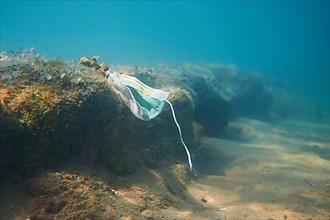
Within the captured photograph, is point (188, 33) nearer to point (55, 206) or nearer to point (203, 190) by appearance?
point (203, 190)

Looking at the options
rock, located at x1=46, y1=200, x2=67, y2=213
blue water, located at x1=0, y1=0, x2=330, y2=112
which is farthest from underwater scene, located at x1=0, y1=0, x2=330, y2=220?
blue water, located at x1=0, y1=0, x2=330, y2=112

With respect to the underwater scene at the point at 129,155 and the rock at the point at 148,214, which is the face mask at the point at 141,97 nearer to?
the underwater scene at the point at 129,155

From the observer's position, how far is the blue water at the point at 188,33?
163ft

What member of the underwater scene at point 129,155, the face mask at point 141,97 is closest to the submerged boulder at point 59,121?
the underwater scene at point 129,155

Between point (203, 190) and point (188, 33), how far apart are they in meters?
157

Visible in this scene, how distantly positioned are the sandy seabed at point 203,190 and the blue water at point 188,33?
72.2 feet

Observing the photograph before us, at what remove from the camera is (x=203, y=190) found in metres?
5.99

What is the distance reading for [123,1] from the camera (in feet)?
383

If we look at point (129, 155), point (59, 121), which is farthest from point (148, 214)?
point (59, 121)

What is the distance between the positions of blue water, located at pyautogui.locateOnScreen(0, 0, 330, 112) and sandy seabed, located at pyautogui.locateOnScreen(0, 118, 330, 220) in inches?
866

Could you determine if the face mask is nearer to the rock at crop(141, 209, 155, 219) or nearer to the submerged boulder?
the submerged boulder

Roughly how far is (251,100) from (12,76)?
1750 centimetres

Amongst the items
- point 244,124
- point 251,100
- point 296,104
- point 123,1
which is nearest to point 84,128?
point 244,124

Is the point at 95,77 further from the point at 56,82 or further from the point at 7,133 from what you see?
the point at 7,133
